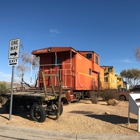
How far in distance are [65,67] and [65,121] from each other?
673 cm

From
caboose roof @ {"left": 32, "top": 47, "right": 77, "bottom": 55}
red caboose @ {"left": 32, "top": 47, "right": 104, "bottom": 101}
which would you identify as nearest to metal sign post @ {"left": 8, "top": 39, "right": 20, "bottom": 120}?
red caboose @ {"left": 32, "top": 47, "right": 104, "bottom": 101}

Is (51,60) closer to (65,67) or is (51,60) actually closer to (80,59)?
(65,67)

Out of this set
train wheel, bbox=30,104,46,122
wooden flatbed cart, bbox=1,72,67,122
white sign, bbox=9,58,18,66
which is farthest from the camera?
white sign, bbox=9,58,18,66

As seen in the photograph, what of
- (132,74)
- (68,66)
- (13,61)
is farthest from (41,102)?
(132,74)

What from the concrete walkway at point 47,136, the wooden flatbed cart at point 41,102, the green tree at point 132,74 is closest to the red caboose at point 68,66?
the wooden flatbed cart at point 41,102

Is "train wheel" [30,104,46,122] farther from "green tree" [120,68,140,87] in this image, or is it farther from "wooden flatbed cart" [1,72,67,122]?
"green tree" [120,68,140,87]

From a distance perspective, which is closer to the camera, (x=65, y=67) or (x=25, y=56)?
(x=65, y=67)

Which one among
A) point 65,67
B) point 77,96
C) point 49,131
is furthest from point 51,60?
point 49,131

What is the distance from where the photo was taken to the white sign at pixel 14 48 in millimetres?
7734

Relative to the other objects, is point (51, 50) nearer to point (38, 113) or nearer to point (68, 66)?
point (68, 66)

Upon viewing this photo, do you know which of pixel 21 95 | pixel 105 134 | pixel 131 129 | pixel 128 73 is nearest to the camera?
pixel 105 134

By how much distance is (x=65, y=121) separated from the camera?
7.35m

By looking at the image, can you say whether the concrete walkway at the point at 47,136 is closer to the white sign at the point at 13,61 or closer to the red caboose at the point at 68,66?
the white sign at the point at 13,61

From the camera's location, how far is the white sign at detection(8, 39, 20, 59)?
305 inches
